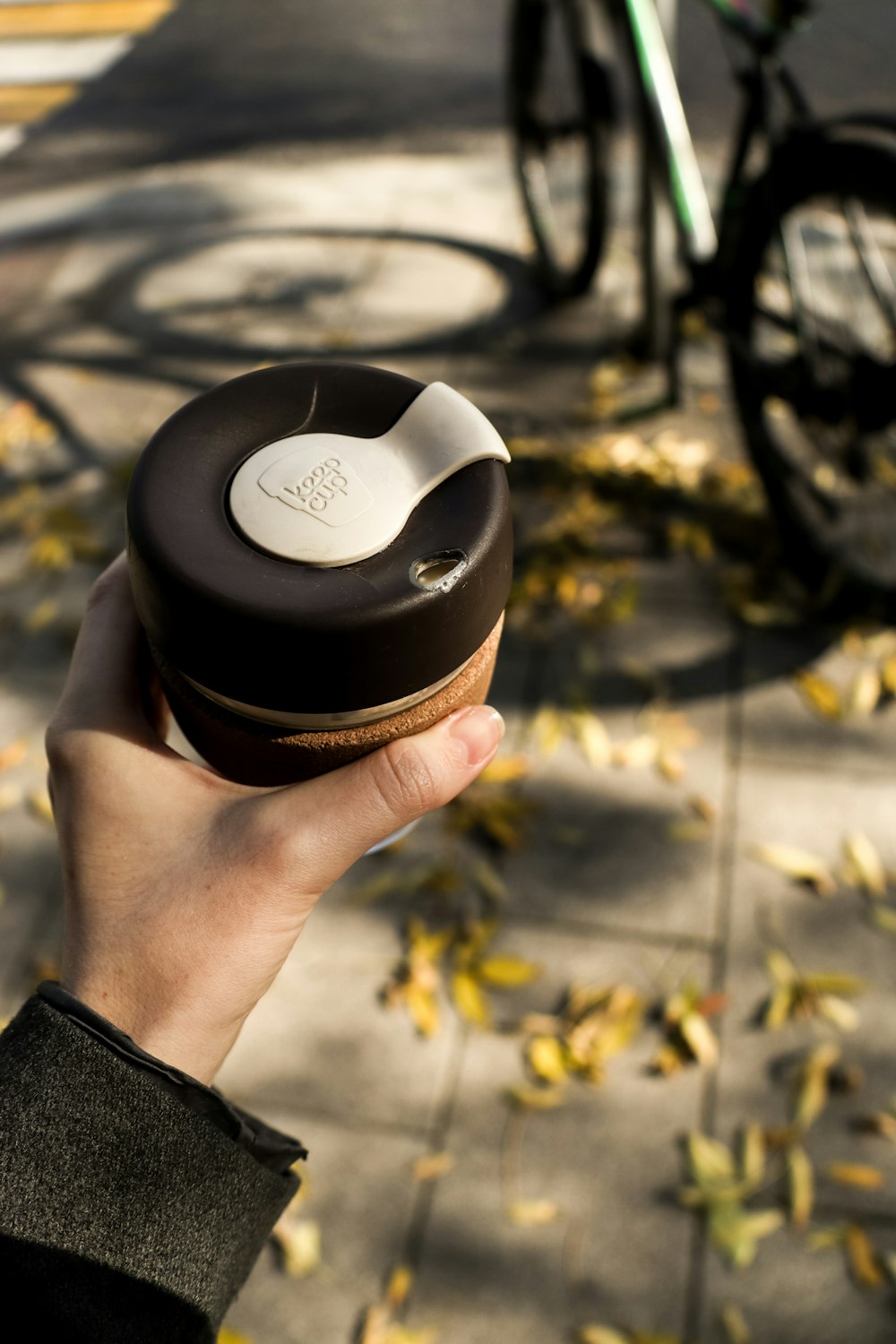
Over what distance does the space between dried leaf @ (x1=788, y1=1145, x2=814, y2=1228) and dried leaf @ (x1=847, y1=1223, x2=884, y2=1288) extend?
87mm

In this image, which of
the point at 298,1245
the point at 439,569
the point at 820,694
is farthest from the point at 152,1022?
the point at 820,694

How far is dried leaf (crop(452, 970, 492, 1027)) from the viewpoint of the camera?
2623mm

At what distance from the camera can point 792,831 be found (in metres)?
2.90

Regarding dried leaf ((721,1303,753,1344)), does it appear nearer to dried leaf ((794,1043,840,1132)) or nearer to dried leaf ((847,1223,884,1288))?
dried leaf ((847,1223,884,1288))

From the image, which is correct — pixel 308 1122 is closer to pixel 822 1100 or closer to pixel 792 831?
pixel 822 1100

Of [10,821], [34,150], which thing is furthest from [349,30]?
[10,821]

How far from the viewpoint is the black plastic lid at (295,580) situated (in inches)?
41.5

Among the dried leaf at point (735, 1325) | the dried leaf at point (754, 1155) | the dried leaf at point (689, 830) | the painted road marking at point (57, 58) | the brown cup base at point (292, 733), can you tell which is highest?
the brown cup base at point (292, 733)

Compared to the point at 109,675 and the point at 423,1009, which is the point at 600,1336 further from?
the point at 109,675

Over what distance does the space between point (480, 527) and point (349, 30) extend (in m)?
6.82

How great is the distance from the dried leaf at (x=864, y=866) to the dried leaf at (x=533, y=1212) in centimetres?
106

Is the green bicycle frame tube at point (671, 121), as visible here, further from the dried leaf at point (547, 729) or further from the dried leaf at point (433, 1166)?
the dried leaf at point (433, 1166)

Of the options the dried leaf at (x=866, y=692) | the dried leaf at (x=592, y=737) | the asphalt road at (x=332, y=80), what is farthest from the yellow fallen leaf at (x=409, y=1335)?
the asphalt road at (x=332, y=80)

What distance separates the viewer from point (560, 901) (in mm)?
2818
